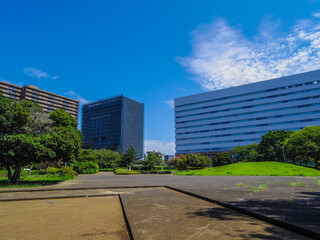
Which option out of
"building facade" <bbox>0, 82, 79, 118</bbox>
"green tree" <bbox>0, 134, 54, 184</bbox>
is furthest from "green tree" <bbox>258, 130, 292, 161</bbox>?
"building facade" <bbox>0, 82, 79, 118</bbox>

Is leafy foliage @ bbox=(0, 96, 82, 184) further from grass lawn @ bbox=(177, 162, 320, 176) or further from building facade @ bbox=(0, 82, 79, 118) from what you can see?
building facade @ bbox=(0, 82, 79, 118)

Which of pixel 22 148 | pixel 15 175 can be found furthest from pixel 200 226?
pixel 15 175

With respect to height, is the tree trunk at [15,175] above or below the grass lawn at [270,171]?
above

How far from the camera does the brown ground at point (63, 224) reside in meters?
4.11

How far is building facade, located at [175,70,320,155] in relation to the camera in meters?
79.8

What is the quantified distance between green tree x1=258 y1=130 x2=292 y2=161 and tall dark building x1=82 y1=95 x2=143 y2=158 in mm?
108130

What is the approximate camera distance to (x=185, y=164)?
2319 inches

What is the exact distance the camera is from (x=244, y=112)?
90.9 m

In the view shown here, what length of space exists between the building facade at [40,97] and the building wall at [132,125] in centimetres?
3837

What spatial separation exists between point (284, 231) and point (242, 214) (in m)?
1.46

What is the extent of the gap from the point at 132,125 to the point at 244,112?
96.5m

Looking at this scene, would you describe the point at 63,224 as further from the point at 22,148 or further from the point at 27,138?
the point at 27,138

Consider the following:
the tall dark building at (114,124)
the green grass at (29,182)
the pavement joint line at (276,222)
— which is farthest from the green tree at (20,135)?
the tall dark building at (114,124)

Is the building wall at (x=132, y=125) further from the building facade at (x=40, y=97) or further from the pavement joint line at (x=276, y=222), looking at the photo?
the pavement joint line at (x=276, y=222)
